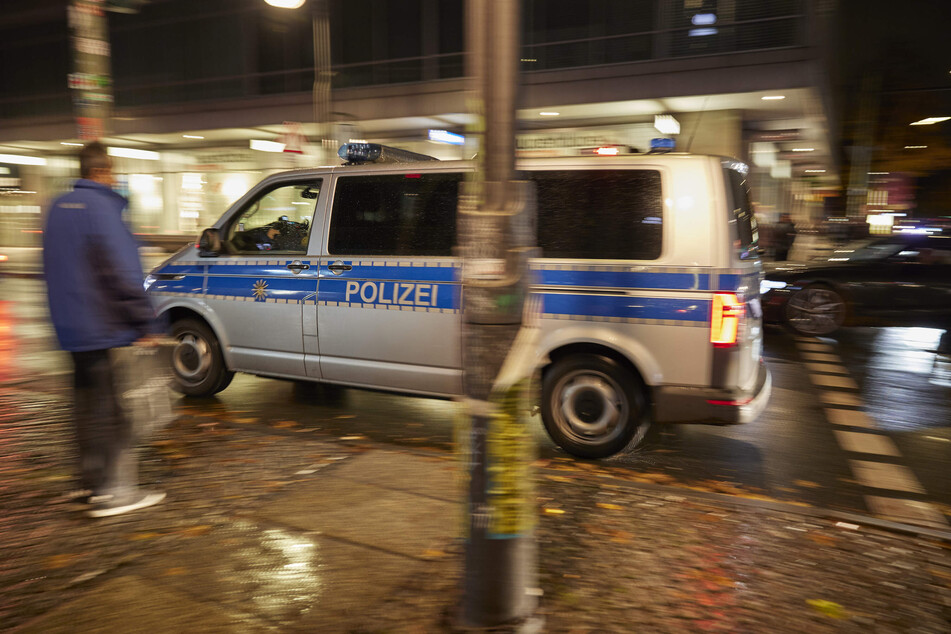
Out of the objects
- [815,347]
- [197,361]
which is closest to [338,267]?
[197,361]

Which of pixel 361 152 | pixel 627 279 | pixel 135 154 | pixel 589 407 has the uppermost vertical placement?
pixel 135 154

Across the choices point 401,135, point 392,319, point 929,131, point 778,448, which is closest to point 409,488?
point 392,319

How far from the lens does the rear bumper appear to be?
5.03 meters

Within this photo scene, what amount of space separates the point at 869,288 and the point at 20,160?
3654 centimetres

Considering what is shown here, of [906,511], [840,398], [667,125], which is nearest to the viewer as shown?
[906,511]

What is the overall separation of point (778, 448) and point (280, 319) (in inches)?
171

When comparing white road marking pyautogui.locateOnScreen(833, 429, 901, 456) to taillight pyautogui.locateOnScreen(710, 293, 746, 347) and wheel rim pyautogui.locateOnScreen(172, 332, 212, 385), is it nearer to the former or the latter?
taillight pyautogui.locateOnScreen(710, 293, 746, 347)

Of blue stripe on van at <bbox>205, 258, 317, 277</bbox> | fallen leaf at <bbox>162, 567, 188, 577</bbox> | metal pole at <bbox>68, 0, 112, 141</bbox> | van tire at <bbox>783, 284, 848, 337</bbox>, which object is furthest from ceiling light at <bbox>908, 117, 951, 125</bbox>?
fallen leaf at <bbox>162, 567, 188, 577</bbox>

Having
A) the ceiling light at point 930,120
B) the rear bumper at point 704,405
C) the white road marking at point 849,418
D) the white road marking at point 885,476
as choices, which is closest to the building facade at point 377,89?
the white road marking at point 849,418

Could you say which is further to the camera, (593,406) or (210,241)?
(210,241)

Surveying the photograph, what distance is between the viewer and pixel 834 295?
11242 millimetres

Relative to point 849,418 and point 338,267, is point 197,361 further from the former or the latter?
point 849,418

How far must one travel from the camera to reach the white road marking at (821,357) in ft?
31.3

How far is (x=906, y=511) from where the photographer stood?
4652 mm
